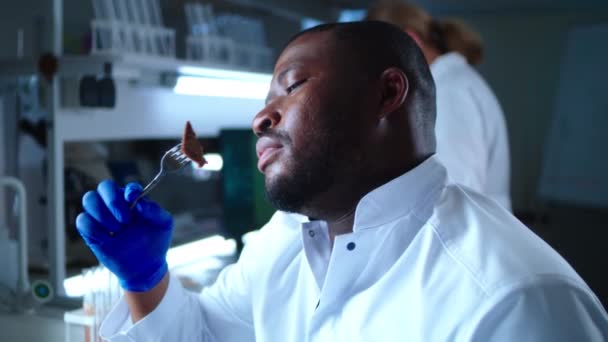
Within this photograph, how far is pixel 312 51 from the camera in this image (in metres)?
1.01

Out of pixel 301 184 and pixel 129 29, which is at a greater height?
pixel 129 29

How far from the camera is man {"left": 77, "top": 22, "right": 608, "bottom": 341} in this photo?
0.85m

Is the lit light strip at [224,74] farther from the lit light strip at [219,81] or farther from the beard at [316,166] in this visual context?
the beard at [316,166]

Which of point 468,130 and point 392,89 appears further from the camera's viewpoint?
point 468,130

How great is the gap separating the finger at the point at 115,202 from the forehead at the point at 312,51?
369 millimetres

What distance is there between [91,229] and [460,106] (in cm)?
127

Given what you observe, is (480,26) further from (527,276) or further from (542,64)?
(527,276)

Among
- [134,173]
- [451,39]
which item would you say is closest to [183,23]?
[134,173]

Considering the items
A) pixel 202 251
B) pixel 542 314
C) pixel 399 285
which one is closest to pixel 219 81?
pixel 202 251

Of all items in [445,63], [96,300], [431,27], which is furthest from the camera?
[431,27]

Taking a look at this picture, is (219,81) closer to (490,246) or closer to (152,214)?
(152,214)

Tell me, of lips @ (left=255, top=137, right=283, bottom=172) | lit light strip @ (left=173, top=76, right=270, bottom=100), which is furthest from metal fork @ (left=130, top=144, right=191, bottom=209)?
lit light strip @ (left=173, top=76, right=270, bottom=100)

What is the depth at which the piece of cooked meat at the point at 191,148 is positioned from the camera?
106cm

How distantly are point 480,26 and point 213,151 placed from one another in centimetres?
285
